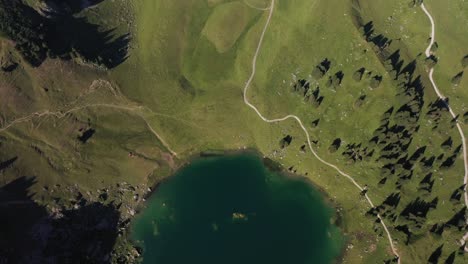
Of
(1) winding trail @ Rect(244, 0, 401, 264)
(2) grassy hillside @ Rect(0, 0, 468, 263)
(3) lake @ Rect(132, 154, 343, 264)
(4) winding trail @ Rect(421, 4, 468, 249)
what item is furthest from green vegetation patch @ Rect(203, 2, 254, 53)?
(4) winding trail @ Rect(421, 4, 468, 249)

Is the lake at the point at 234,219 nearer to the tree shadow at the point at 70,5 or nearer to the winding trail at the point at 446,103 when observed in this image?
the winding trail at the point at 446,103

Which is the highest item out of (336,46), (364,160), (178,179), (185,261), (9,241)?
(336,46)

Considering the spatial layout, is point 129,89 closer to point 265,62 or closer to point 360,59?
point 265,62

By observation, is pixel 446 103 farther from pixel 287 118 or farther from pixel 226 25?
pixel 226 25

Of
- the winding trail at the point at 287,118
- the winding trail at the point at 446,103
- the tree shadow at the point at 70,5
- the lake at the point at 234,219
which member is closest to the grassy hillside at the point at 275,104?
the winding trail at the point at 287,118

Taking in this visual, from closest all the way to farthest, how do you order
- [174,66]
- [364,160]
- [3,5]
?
[3,5] < [364,160] < [174,66]

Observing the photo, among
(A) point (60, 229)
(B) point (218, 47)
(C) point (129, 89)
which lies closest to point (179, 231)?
(A) point (60, 229)

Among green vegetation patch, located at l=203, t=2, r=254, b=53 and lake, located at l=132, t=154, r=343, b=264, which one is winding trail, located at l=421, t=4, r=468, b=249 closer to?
lake, located at l=132, t=154, r=343, b=264
